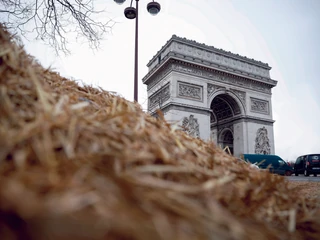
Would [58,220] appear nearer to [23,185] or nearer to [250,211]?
[23,185]

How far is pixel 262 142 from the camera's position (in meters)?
22.8

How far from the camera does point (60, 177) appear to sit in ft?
1.69

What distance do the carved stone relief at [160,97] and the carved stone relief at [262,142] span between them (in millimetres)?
10226

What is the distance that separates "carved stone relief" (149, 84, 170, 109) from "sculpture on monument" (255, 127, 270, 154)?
1025cm

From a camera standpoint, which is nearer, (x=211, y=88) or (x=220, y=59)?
(x=211, y=88)

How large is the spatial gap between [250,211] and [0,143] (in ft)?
2.64

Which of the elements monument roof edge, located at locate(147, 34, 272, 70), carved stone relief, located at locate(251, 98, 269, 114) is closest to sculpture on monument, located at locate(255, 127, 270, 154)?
carved stone relief, located at locate(251, 98, 269, 114)

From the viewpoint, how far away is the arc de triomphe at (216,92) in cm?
2017

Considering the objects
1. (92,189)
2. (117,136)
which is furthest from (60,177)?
(117,136)

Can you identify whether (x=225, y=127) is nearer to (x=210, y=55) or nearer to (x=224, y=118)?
(x=224, y=118)

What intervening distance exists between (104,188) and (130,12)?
34.2 ft

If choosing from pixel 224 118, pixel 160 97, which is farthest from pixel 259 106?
pixel 160 97

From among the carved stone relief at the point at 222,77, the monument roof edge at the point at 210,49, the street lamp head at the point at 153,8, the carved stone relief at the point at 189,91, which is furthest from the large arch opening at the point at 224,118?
the street lamp head at the point at 153,8

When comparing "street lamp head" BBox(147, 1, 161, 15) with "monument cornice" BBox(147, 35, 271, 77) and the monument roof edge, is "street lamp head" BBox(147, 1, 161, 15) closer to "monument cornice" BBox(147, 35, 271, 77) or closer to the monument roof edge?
"monument cornice" BBox(147, 35, 271, 77)
